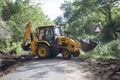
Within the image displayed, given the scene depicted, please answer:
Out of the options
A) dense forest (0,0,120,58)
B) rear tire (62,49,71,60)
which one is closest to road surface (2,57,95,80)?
rear tire (62,49,71,60)

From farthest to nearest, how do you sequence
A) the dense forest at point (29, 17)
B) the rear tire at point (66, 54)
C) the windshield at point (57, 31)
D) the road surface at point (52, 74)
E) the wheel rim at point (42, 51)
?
1. the dense forest at point (29, 17)
2. the windshield at point (57, 31)
3. the wheel rim at point (42, 51)
4. the rear tire at point (66, 54)
5. the road surface at point (52, 74)

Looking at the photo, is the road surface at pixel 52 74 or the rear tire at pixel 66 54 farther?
the rear tire at pixel 66 54

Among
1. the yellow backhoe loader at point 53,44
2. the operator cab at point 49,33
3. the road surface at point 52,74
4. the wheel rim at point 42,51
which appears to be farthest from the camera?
the operator cab at point 49,33

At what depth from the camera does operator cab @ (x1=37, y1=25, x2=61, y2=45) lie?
2348 cm

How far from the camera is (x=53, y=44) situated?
23406 mm

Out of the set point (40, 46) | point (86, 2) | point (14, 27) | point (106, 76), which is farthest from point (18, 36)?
point (106, 76)

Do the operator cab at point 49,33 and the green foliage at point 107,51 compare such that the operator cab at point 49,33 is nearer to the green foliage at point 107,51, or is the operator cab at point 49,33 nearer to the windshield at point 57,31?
the windshield at point 57,31

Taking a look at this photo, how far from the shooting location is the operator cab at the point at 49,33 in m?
23.5

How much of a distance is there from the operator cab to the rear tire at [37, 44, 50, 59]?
2.20ft

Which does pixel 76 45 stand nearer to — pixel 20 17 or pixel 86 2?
pixel 20 17

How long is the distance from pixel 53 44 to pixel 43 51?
38.2 inches

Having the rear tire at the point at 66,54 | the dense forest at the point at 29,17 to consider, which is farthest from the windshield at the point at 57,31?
the dense forest at the point at 29,17

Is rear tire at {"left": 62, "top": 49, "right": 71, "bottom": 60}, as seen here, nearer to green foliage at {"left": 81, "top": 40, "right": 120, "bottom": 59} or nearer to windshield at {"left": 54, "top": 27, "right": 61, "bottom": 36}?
windshield at {"left": 54, "top": 27, "right": 61, "bottom": 36}

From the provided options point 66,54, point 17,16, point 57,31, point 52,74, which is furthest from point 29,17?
point 52,74
